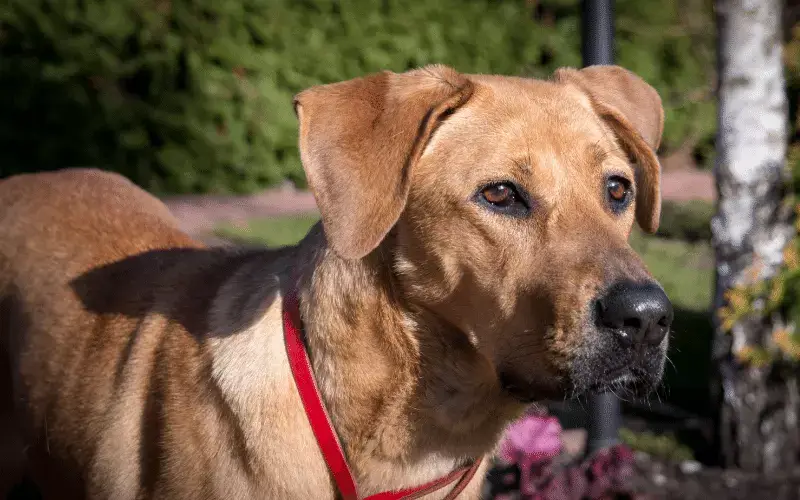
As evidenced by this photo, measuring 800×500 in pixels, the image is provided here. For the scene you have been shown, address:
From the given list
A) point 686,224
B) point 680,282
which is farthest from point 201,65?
point 686,224

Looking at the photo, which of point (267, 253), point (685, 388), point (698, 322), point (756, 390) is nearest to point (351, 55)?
point (698, 322)

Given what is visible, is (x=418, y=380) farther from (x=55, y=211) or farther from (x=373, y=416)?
(x=55, y=211)

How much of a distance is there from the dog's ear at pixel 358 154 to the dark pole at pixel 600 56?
1.59 m

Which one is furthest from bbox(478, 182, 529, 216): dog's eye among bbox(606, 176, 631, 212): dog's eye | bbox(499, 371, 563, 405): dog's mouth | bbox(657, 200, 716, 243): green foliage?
bbox(657, 200, 716, 243): green foliage

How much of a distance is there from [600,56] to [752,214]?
1.16 metres

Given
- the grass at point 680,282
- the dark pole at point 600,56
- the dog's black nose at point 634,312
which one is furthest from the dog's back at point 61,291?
the grass at point 680,282

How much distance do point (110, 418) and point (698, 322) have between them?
15.9ft

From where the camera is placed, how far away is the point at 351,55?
10.5 metres

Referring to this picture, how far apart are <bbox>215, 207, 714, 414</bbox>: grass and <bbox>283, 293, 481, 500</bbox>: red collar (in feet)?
9.10

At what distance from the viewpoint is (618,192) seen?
284cm

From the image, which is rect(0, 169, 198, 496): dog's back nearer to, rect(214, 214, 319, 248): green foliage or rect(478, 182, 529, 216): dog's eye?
rect(478, 182, 529, 216): dog's eye

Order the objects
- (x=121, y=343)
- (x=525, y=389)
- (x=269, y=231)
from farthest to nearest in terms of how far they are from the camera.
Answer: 1. (x=269, y=231)
2. (x=121, y=343)
3. (x=525, y=389)

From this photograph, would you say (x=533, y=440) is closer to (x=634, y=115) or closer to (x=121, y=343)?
(x=634, y=115)

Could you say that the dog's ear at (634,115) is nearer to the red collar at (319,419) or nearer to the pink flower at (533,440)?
the pink flower at (533,440)
